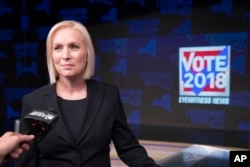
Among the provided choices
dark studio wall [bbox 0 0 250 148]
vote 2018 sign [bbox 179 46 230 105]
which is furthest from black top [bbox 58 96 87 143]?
vote 2018 sign [bbox 179 46 230 105]

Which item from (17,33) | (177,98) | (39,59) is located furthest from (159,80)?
(17,33)

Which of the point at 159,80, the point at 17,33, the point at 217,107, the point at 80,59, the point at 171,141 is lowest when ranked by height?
the point at 171,141

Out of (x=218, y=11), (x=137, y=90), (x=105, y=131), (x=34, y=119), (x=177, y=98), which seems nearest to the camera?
(x=34, y=119)

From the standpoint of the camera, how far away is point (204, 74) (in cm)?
477

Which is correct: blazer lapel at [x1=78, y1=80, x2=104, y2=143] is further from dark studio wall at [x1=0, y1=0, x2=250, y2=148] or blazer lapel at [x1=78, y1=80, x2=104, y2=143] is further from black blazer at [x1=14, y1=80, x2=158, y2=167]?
dark studio wall at [x1=0, y1=0, x2=250, y2=148]

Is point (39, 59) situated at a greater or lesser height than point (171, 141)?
greater

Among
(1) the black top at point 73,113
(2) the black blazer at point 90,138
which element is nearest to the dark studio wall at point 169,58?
(2) the black blazer at point 90,138

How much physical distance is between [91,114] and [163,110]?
4231mm

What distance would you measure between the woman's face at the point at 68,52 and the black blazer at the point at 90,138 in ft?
0.30

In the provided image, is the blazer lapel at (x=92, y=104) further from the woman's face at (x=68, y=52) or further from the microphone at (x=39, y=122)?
the microphone at (x=39, y=122)

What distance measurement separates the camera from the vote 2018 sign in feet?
15.2

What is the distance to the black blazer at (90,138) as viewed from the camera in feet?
3.19

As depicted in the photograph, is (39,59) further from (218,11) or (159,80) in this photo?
(218,11)

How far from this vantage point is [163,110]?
17.0 feet
